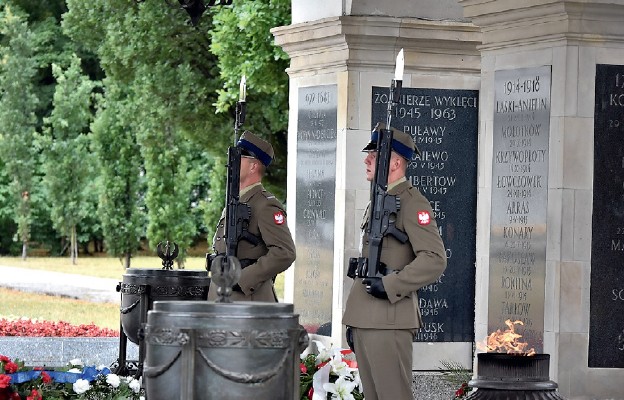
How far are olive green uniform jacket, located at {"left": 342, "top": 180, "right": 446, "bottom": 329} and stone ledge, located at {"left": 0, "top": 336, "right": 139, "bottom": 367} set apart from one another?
6844 mm

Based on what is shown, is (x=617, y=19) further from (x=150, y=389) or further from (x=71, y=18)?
(x=71, y=18)

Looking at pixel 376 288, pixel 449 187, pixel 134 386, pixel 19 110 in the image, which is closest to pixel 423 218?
pixel 376 288

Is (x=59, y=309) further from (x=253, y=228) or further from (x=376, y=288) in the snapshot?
(x=376, y=288)

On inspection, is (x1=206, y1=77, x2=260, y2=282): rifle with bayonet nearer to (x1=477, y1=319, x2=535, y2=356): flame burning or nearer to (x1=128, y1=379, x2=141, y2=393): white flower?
(x1=128, y1=379, x2=141, y2=393): white flower

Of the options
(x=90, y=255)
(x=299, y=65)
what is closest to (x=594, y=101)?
(x=299, y=65)

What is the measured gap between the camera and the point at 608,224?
11.0 meters

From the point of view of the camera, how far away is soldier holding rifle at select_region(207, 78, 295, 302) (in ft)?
33.9

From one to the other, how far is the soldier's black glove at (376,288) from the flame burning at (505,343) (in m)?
1.24

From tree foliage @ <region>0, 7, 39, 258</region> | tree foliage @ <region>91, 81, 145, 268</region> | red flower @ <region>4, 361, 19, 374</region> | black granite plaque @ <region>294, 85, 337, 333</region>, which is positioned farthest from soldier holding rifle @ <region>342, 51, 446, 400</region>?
tree foliage @ <region>0, 7, 39, 258</region>

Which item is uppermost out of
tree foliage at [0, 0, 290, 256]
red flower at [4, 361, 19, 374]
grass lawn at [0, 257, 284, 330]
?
tree foliage at [0, 0, 290, 256]

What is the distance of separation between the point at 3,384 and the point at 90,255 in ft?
140

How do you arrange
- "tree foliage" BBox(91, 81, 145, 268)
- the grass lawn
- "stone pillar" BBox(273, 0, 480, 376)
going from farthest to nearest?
1. "tree foliage" BBox(91, 81, 145, 268)
2. the grass lawn
3. "stone pillar" BBox(273, 0, 480, 376)

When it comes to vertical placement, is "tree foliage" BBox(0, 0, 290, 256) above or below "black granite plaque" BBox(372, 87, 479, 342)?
above

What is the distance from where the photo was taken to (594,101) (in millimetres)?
10930
